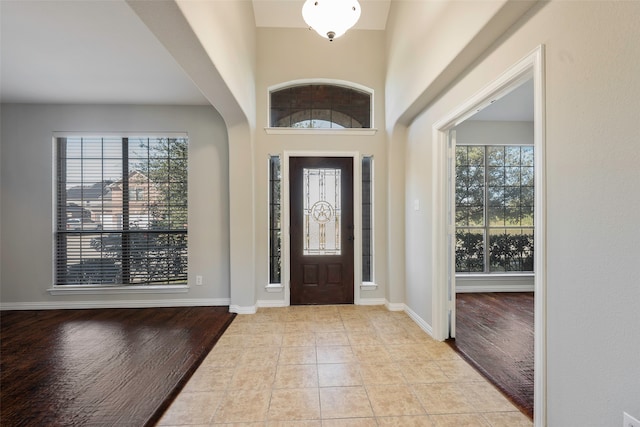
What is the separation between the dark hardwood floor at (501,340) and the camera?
217cm

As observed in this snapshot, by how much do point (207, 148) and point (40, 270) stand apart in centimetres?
280

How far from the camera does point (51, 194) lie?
4.06m

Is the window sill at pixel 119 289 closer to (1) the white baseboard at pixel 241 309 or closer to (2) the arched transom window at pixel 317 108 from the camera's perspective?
(1) the white baseboard at pixel 241 309

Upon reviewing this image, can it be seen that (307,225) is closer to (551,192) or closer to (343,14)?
(343,14)

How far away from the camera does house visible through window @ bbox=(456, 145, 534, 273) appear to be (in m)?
4.80

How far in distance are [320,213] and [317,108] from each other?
1.48 meters

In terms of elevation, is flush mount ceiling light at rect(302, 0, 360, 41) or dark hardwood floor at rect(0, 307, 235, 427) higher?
flush mount ceiling light at rect(302, 0, 360, 41)

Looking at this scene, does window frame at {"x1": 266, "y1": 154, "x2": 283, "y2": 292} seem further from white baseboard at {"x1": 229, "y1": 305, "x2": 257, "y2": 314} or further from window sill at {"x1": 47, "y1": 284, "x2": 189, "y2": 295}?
window sill at {"x1": 47, "y1": 284, "x2": 189, "y2": 295}

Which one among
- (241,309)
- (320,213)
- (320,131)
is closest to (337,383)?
(241,309)

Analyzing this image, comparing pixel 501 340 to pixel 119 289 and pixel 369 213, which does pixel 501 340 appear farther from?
pixel 119 289

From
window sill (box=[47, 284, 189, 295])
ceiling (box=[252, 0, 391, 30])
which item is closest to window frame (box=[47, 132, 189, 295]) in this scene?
window sill (box=[47, 284, 189, 295])

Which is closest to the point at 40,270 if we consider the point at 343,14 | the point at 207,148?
the point at 207,148

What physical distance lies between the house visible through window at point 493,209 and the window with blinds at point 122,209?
14.2 ft

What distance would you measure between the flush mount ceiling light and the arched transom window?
1432 mm
